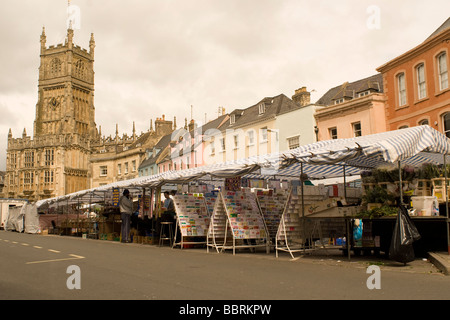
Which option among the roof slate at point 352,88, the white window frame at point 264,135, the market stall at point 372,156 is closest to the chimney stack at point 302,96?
the roof slate at point 352,88

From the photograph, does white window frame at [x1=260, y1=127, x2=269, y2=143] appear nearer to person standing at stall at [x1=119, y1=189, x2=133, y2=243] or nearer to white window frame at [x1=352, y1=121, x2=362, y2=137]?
white window frame at [x1=352, y1=121, x2=362, y2=137]

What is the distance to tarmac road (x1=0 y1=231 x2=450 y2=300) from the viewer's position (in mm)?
5684

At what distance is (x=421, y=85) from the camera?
25.6 meters

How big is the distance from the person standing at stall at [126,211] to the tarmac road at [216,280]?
7.17 meters

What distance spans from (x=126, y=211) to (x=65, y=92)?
8746 cm

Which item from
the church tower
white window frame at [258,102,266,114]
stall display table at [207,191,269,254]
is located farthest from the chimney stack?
the church tower

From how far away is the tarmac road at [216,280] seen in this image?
5684 mm

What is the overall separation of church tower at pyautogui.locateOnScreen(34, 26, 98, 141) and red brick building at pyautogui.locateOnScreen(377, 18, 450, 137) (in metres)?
76.8

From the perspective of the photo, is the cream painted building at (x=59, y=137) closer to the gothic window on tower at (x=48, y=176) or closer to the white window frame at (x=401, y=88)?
the gothic window on tower at (x=48, y=176)

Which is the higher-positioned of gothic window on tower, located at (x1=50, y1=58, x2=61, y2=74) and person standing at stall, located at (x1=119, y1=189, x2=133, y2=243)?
gothic window on tower, located at (x1=50, y1=58, x2=61, y2=74)

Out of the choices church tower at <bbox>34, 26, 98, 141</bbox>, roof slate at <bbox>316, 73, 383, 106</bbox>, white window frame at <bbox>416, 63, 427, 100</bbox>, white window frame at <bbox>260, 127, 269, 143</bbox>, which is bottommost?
white window frame at <bbox>260, 127, 269, 143</bbox>

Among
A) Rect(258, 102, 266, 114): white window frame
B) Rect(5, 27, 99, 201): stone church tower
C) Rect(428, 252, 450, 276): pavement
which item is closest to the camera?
Rect(428, 252, 450, 276): pavement
